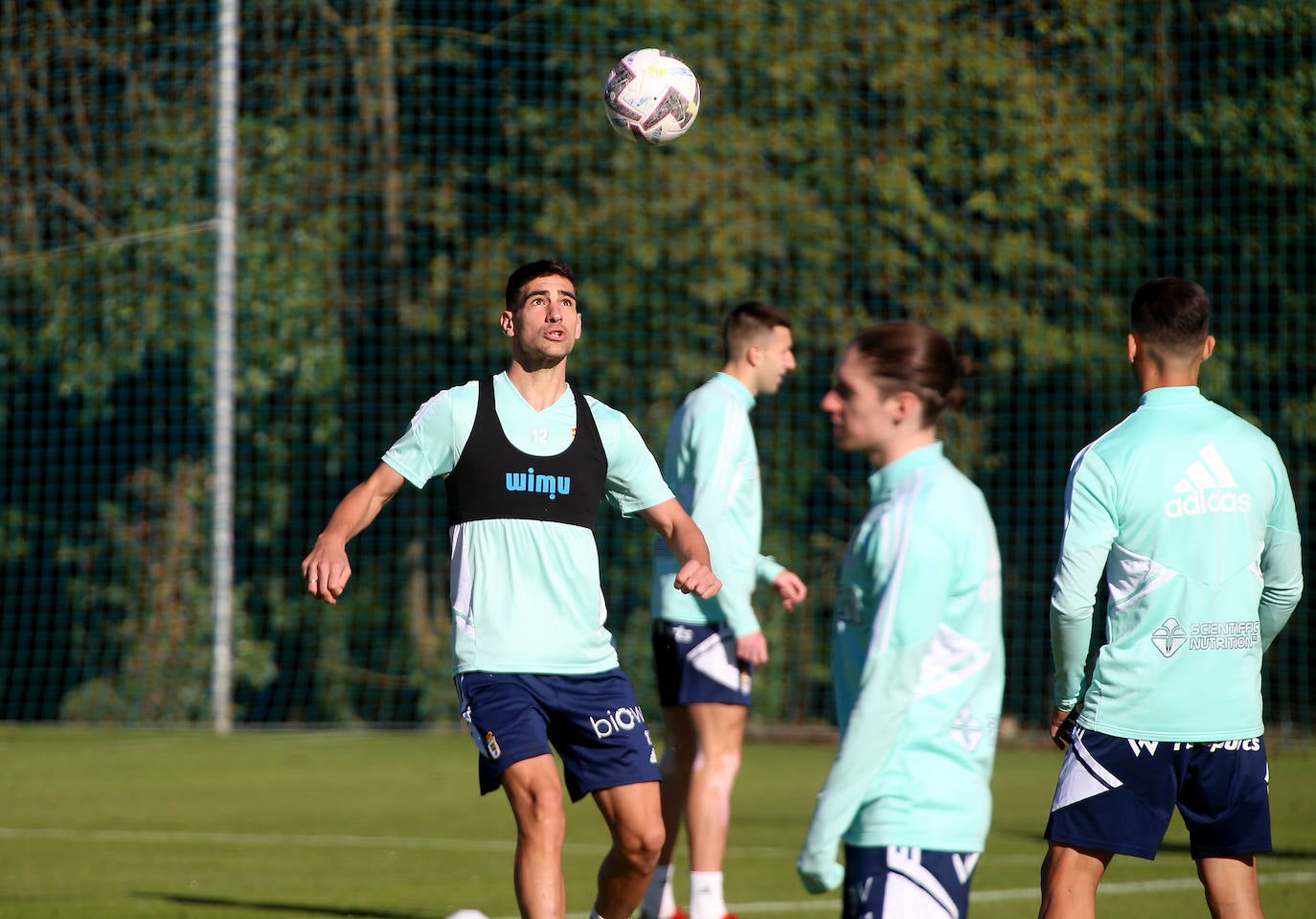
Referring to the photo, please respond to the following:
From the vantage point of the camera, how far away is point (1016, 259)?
17.2 m

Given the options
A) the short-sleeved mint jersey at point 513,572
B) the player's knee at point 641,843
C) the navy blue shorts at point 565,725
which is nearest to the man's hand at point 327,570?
the short-sleeved mint jersey at point 513,572

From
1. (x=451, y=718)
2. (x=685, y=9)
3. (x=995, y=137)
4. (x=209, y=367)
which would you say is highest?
(x=685, y=9)

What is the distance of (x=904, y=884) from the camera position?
359 cm

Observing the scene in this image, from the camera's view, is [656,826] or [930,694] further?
[656,826]

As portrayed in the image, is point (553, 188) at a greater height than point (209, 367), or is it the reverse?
point (553, 188)

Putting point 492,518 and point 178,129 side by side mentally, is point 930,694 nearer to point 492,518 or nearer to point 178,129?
point 492,518

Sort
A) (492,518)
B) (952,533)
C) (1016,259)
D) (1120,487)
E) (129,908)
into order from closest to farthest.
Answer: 1. (952,533)
2. (1120,487)
3. (492,518)
4. (129,908)
5. (1016,259)

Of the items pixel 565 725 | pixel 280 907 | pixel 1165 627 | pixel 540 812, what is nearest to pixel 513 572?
pixel 565 725

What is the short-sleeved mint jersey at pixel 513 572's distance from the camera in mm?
5438

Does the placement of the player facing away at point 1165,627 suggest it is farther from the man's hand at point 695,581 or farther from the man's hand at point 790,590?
the man's hand at point 790,590

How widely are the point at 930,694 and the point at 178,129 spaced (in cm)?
1623

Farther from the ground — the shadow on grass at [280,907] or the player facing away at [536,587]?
the player facing away at [536,587]

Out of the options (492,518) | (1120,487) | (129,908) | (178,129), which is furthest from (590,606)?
(178,129)

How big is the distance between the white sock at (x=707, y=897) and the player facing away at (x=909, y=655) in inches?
119
